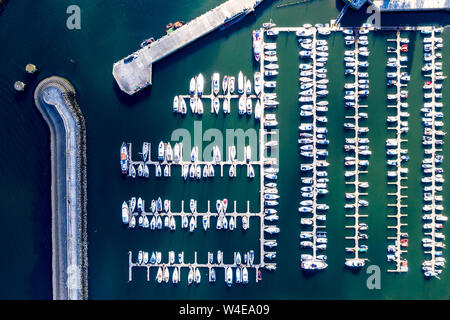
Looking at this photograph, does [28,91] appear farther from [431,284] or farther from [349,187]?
[431,284]

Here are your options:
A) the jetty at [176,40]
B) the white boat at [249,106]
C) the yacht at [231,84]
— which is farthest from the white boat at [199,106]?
the jetty at [176,40]

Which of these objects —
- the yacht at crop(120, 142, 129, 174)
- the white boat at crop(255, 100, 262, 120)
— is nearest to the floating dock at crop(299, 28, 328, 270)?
the white boat at crop(255, 100, 262, 120)

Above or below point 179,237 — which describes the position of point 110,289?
below

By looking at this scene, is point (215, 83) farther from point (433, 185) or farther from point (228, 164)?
point (433, 185)

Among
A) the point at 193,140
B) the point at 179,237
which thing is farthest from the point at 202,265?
the point at 193,140

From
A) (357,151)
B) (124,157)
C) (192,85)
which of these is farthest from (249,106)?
(124,157)

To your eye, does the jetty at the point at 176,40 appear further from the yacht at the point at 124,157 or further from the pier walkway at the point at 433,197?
the pier walkway at the point at 433,197
